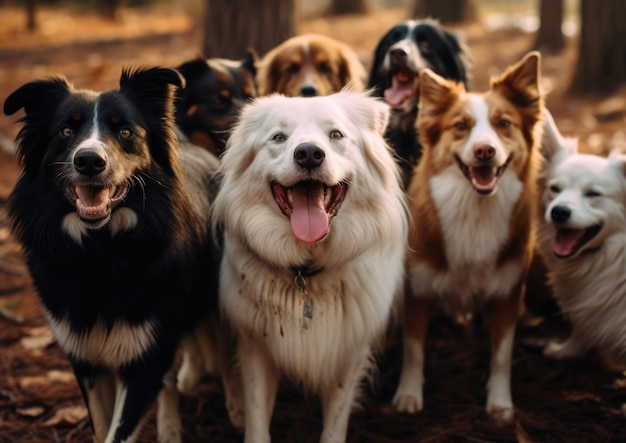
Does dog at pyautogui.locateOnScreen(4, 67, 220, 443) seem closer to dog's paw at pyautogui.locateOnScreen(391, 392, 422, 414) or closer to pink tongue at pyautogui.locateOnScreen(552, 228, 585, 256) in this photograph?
dog's paw at pyautogui.locateOnScreen(391, 392, 422, 414)

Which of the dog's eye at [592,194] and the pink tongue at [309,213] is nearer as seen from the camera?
the pink tongue at [309,213]

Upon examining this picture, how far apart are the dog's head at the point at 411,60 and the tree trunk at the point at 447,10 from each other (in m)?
8.97

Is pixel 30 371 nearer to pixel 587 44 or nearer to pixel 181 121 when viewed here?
pixel 181 121

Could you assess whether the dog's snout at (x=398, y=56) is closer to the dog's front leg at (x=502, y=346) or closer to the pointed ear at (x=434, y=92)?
the pointed ear at (x=434, y=92)

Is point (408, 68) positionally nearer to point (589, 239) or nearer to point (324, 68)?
point (324, 68)

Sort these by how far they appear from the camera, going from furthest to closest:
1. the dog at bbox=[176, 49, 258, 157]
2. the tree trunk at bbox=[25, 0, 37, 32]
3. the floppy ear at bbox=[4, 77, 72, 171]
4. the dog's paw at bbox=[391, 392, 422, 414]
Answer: the tree trunk at bbox=[25, 0, 37, 32] < the dog at bbox=[176, 49, 258, 157] < the dog's paw at bbox=[391, 392, 422, 414] < the floppy ear at bbox=[4, 77, 72, 171]

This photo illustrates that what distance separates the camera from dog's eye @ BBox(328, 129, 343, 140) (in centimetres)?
323

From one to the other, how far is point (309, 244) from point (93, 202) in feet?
3.15

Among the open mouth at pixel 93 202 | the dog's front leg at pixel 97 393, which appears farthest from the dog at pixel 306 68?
the dog's front leg at pixel 97 393

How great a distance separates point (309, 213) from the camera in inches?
123

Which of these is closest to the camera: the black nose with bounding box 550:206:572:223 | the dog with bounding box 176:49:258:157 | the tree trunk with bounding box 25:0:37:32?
the black nose with bounding box 550:206:572:223

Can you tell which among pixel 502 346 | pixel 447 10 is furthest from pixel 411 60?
pixel 447 10

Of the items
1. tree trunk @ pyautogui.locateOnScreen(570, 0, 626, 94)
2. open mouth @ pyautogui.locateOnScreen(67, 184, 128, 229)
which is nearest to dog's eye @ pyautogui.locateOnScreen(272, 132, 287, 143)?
open mouth @ pyautogui.locateOnScreen(67, 184, 128, 229)

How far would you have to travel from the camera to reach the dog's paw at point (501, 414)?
3827 millimetres
